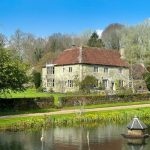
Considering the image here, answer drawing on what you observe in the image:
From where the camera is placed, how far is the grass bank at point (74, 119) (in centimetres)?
3266

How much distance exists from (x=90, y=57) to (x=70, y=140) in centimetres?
4236

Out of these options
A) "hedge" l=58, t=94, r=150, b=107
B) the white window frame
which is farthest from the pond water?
the white window frame

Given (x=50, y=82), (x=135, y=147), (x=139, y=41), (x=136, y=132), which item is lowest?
(x=135, y=147)

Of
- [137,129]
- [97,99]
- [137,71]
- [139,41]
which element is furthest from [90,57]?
[137,129]

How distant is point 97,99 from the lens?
47688mm

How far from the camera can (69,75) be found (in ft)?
231

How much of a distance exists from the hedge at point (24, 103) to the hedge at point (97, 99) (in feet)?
6.01

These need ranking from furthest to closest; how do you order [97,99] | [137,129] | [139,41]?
[139,41]
[97,99]
[137,129]

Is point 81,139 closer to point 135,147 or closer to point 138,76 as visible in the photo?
point 135,147

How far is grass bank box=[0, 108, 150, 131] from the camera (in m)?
32.7

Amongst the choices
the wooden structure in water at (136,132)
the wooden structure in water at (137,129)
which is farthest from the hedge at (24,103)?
the wooden structure in water at (137,129)

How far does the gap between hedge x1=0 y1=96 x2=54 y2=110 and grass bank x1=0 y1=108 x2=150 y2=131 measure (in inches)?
236

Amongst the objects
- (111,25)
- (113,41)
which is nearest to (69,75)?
(113,41)

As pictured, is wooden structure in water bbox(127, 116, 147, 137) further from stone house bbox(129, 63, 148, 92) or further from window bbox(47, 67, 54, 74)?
window bbox(47, 67, 54, 74)
